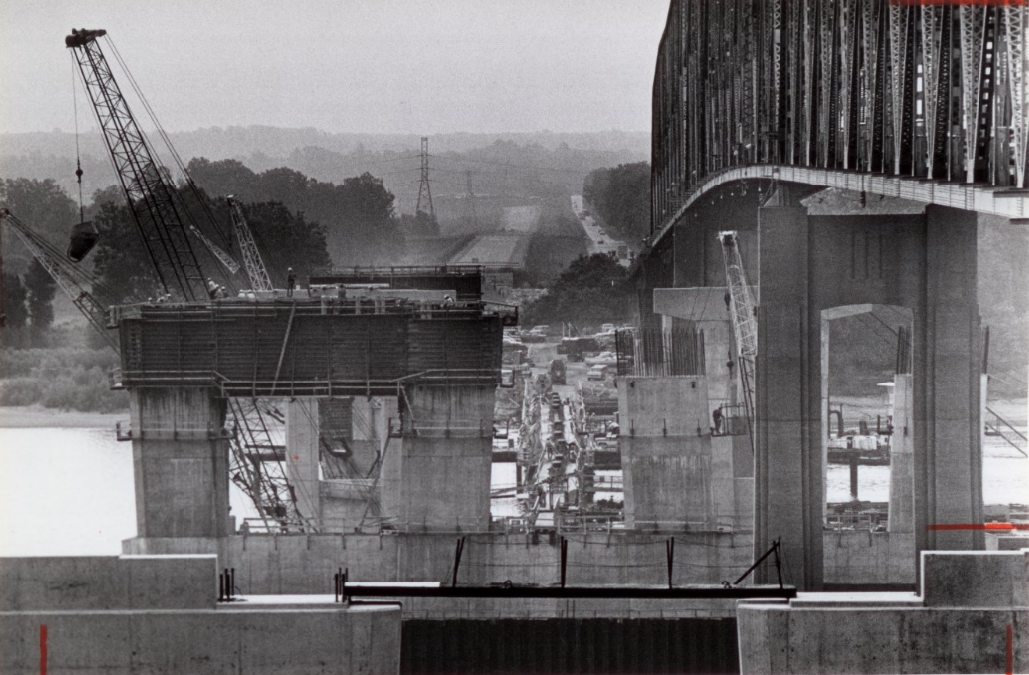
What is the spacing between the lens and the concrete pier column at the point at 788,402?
44812 millimetres

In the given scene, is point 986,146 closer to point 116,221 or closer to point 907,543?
point 907,543

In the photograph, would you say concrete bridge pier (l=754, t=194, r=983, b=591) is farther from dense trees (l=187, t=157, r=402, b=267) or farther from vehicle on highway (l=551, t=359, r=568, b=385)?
vehicle on highway (l=551, t=359, r=568, b=385)

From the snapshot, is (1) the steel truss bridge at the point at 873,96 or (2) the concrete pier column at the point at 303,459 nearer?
(1) the steel truss bridge at the point at 873,96

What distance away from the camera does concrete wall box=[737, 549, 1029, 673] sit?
35.3 m

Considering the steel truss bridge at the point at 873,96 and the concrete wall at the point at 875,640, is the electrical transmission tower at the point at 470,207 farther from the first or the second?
the concrete wall at the point at 875,640

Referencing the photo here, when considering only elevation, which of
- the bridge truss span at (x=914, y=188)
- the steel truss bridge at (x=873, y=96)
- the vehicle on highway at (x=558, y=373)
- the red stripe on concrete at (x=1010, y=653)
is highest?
the steel truss bridge at (x=873, y=96)

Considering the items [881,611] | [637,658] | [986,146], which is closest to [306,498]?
[637,658]

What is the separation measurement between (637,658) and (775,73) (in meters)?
18.0

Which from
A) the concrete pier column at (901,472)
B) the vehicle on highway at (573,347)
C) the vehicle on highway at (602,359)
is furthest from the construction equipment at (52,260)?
the vehicle on highway at (573,347)

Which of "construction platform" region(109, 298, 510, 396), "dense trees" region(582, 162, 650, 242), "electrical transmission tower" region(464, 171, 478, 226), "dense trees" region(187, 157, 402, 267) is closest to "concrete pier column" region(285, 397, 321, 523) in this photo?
"construction platform" region(109, 298, 510, 396)

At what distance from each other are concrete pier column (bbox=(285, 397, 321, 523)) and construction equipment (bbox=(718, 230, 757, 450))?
598 inches

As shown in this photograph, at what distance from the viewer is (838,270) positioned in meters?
44.8

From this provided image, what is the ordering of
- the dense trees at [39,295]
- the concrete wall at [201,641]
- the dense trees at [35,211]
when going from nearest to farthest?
the concrete wall at [201,641] < the dense trees at [39,295] < the dense trees at [35,211]

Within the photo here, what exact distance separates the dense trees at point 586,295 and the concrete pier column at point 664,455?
38919 millimetres
